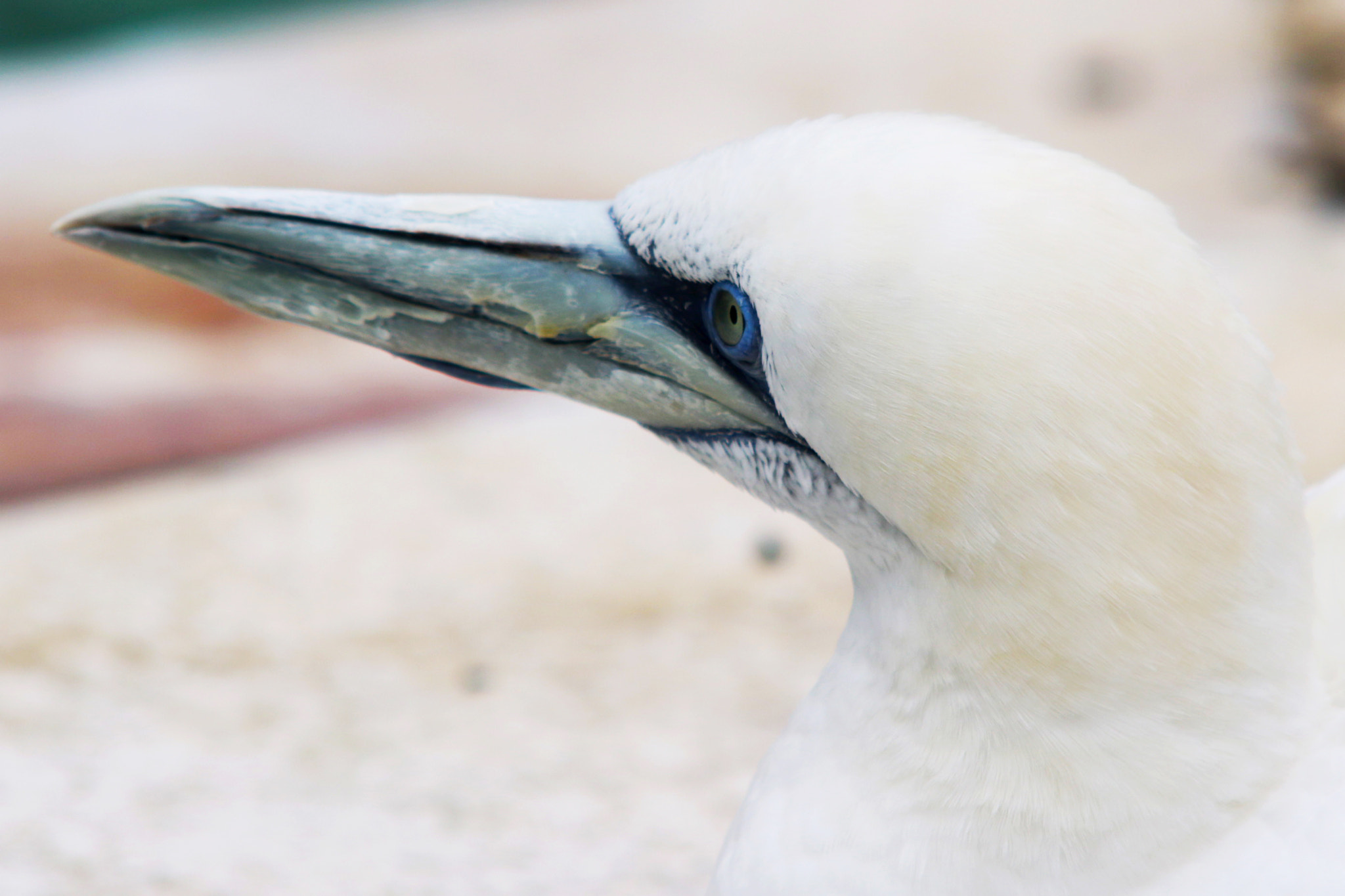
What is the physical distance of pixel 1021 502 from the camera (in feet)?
3.41

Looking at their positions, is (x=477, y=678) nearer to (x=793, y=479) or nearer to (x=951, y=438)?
(x=793, y=479)

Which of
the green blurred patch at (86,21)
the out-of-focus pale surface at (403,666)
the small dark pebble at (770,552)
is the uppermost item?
the green blurred patch at (86,21)

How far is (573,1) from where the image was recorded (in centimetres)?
673

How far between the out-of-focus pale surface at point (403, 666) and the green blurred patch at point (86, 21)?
407 cm

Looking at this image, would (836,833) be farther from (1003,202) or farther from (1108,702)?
(1003,202)

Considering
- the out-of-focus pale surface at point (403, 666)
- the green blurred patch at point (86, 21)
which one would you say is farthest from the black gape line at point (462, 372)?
the green blurred patch at point (86, 21)

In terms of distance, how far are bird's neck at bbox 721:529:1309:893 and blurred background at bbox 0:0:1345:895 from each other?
430mm

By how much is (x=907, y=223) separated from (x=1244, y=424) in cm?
35

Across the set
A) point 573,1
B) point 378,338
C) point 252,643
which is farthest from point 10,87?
point 378,338

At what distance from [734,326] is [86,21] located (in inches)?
252

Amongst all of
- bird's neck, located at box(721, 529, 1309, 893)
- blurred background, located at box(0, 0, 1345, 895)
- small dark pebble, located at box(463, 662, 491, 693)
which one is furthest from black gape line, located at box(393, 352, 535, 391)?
small dark pebble, located at box(463, 662, 491, 693)

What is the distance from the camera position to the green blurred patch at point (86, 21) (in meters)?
6.34

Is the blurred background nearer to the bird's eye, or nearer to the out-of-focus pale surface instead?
the out-of-focus pale surface

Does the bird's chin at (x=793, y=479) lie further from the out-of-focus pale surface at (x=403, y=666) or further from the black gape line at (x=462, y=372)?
the out-of-focus pale surface at (x=403, y=666)
